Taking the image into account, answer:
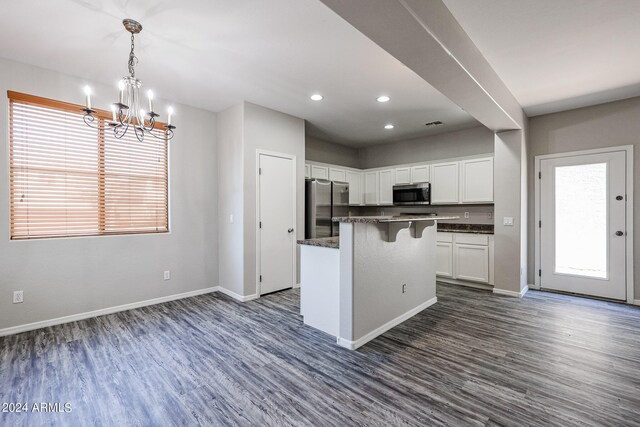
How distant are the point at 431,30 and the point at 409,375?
95.4 inches

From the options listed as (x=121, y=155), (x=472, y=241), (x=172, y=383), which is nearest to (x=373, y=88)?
(x=472, y=241)

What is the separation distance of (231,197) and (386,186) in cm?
333

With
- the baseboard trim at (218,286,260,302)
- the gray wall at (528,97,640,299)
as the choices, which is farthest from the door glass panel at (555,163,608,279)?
the baseboard trim at (218,286,260,302)

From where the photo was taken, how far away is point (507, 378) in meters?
2.20

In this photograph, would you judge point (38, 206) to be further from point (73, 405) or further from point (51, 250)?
point (73, 405)

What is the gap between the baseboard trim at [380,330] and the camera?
8.73ft

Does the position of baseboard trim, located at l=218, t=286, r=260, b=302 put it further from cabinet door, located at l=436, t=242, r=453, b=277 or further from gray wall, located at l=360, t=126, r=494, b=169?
gray wall, located at l=360, t=126, r=494, b=169

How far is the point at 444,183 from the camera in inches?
213

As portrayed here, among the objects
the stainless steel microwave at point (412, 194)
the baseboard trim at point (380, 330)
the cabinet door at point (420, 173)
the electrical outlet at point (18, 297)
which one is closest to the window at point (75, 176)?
the electrical outlet at point (18, 297)

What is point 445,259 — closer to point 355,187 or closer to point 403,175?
point 403,175

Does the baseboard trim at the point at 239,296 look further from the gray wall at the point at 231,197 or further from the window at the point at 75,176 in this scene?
the window at the point at 75,176

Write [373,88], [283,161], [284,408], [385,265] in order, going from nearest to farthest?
1. [284,408]
2. [385,265]
3. [373,88]
4. [283,161]

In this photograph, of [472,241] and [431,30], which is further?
[472,241]

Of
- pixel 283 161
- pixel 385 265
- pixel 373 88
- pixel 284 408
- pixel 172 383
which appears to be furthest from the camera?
pixel 283 161
